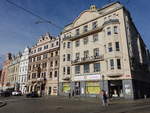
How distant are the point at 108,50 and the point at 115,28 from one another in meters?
5.04

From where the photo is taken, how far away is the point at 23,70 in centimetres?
5862

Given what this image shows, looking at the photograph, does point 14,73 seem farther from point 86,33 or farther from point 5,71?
point 86,33

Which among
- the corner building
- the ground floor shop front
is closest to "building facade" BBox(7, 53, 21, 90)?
the corner building

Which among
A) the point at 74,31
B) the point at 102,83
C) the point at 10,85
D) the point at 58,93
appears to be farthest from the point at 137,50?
the point at 10,85

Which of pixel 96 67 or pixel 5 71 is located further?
pixel 5 71

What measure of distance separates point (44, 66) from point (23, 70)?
14496 mm

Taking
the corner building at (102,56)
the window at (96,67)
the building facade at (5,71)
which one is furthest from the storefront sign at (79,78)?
the building facade at (5,71)

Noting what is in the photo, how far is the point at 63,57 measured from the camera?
135 ft

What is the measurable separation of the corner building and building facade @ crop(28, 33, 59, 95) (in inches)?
160

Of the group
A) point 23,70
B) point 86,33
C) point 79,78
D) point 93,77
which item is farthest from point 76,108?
point 23,70

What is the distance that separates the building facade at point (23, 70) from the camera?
185 ft

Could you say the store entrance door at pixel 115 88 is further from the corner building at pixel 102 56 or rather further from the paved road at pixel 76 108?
the paved road at pixel 76 108

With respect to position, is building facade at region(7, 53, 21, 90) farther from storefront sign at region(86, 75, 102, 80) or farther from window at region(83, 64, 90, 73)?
storefront sign at region(86, 75, 102, 80)

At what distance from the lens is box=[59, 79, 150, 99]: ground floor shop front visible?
27719 mm
